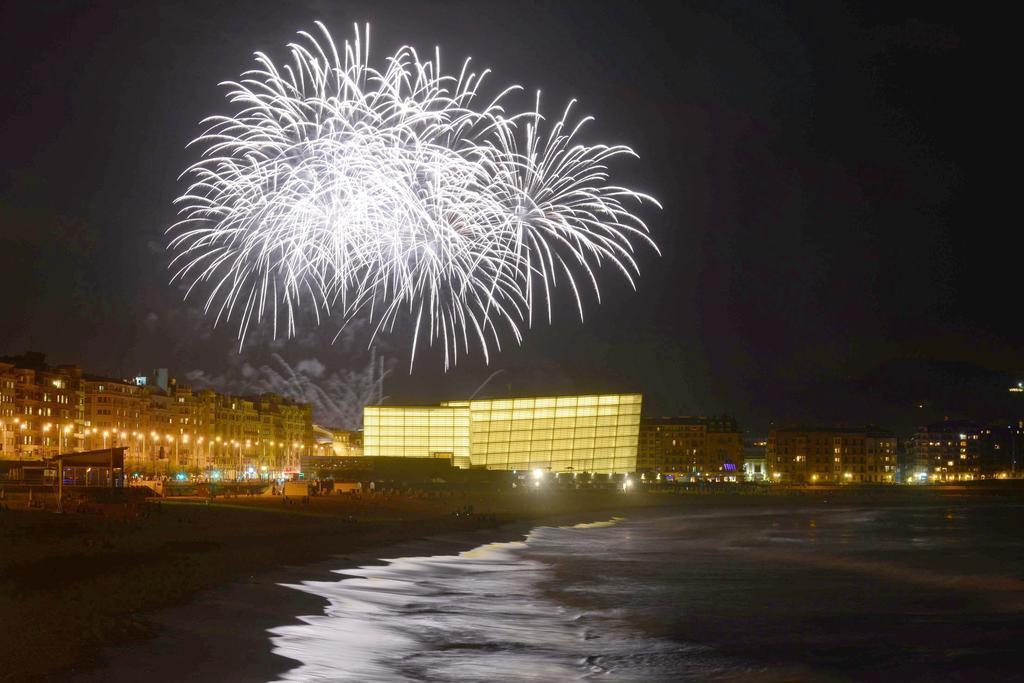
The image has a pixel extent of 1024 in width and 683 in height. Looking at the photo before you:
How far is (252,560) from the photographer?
120 feet

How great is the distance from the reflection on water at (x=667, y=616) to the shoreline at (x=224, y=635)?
2.19 ft

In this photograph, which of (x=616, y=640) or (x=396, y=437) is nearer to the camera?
(x=616, y=640)

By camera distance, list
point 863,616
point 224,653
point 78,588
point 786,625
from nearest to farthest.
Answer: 1. point 224,653
2. point 78,588
3. point 786,625
4. point 863,616

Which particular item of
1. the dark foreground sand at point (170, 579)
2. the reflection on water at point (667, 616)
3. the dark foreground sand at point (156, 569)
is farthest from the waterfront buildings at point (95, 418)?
the reflection on water at point (667, 616)

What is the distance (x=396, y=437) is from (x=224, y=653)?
12072 centimetres

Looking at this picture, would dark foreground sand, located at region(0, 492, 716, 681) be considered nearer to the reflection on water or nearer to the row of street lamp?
the reflection on water

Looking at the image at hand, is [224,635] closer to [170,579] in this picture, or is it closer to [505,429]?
[170,579]

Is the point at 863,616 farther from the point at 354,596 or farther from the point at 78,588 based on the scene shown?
the point at 78,588

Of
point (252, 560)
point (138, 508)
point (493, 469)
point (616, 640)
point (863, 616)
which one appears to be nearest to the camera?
point (616, 640)

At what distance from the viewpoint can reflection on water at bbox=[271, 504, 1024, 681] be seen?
77.3 feet

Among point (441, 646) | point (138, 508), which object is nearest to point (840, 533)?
point (138, 508)

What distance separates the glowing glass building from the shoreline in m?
102

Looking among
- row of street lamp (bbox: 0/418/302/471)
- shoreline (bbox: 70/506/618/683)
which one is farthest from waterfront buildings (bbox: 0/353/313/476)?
shoreline (bbox: 70/506/618/683)

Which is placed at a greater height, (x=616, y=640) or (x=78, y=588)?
(x=78, y=588)
